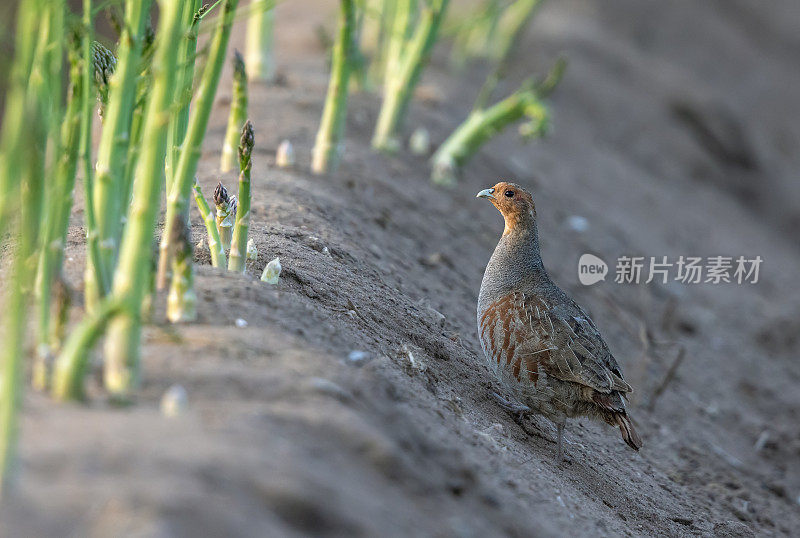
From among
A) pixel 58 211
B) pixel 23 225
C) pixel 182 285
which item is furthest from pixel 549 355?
pixel 23 225

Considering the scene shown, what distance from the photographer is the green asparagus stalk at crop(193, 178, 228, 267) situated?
346 cm

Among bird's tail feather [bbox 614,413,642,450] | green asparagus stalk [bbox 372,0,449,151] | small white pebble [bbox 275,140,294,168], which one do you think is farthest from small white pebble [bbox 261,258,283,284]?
green asparagus stalk [bbox 372,0,449,151]

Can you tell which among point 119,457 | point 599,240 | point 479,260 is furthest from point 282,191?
point 599,240

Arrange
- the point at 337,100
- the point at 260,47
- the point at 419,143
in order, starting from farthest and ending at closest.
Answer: the point at 260,47, the point at 419,143, the point at 337,100

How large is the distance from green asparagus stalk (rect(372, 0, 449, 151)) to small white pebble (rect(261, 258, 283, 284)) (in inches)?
137

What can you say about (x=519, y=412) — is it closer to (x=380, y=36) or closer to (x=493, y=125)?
(x=493, y=125)

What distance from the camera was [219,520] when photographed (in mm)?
1910

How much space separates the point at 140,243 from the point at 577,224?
20.1 feet

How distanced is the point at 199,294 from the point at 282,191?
2.16m

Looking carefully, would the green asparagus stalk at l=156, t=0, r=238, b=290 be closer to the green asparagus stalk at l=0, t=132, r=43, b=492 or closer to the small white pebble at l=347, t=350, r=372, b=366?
the small white pebble at l=347, t=350, r=372, b=366

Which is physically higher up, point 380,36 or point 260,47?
point 380,36

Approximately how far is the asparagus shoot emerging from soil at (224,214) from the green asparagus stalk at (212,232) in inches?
1.0

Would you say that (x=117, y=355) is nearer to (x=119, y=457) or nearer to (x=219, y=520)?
(x=119, y=457)

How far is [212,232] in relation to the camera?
137 inches
